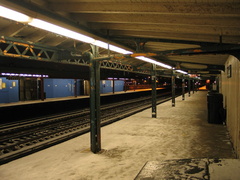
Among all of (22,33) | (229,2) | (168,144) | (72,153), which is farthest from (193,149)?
(22,33)

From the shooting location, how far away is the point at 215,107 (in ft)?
33.3

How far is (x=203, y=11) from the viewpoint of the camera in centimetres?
318

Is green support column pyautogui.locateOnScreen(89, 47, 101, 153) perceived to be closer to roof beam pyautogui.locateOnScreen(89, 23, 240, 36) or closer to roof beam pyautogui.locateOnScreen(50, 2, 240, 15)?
roof beam pyautogui.locateOnScreen(89, 23, 240, 36)

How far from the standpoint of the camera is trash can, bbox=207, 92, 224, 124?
983cm

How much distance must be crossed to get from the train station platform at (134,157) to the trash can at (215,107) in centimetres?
112

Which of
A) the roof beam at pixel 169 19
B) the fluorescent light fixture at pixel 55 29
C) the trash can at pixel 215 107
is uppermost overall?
the roof beam at pixel 169 19

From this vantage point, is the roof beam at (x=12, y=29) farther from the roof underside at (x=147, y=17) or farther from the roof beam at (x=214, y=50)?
the roof beam at (x=214, y=50)

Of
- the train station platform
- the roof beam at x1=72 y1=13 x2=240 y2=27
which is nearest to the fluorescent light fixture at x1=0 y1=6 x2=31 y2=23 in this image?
the roof beam at x1=72 y1=13 x2=240 y2=27

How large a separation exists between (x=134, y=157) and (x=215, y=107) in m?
6.14

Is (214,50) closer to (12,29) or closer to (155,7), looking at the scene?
(155,7)

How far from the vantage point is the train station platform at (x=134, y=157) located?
3.47 metres

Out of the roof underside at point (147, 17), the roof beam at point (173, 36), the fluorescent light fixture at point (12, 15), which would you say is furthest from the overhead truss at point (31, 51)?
the fluorescent light fixture at point (12, 15)

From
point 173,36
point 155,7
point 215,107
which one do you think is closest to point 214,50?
point 173,36

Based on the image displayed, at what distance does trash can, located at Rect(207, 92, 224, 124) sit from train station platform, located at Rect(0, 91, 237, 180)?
112 cm
